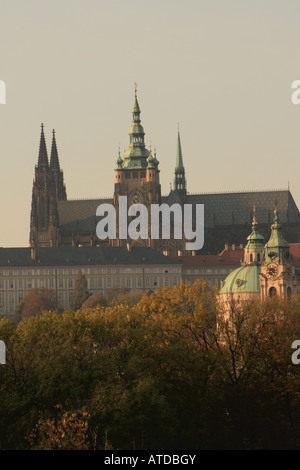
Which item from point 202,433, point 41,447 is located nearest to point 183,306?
point 202,433

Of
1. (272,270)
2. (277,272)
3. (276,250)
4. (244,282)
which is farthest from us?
(276,250)

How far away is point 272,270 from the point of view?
15512 cm

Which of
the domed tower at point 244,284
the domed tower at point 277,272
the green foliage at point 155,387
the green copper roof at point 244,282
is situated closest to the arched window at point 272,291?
the domed tower at point 277,272

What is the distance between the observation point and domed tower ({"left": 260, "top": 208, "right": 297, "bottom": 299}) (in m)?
154

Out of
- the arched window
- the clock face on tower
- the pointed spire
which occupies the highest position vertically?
the pointed spire

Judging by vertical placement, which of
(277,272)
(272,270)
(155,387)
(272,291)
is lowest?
(155,387)

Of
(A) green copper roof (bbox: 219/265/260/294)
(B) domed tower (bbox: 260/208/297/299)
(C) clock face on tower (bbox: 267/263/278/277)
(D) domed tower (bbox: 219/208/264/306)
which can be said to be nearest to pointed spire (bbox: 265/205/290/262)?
(B) domed tower (bbox: 260/208/297/299)

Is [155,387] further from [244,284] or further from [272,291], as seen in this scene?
[244,284]

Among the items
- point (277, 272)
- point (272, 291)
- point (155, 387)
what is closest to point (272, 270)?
point (277, 272)

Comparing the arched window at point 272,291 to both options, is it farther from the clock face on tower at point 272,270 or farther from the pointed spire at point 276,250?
the pointed spire at point 276,250

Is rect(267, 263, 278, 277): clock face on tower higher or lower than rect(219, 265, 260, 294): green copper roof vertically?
higher

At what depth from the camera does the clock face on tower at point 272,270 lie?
154625mm

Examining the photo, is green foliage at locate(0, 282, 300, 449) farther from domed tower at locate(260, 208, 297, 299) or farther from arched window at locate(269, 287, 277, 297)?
domed tower at locate(260, 208, 297, 299)

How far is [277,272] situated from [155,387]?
79472 millimetres
